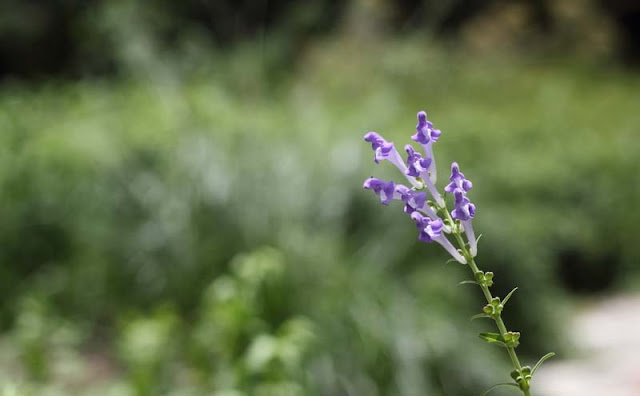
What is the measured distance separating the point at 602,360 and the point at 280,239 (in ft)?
7.34

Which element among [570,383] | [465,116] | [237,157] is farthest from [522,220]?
[465,116]

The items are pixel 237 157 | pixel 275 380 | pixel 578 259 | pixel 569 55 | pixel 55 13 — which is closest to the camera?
pixel 275 380

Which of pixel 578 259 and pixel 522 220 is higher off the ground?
pixel 578 259

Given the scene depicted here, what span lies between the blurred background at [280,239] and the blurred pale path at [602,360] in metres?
0.02

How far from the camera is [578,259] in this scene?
6867 millimetres

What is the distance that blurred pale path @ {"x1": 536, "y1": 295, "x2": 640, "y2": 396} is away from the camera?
4281mm

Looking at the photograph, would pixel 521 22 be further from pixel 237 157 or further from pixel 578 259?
pixel 237 157

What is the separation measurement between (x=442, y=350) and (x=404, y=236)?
80 centimetres

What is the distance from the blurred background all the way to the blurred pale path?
0.02 meters

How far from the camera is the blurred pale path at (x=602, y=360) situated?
428cm

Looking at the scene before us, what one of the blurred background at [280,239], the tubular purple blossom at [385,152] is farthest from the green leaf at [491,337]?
the blurred background at [280,239]

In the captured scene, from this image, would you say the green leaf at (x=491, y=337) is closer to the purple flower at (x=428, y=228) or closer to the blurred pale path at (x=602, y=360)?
the purple flower at (x=428, y=228)

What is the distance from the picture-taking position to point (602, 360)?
4.96 m

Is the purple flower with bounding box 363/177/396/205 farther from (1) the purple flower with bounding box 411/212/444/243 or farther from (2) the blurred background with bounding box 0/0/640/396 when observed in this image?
(2) the blurred background with bounding box 0/0/640/396
